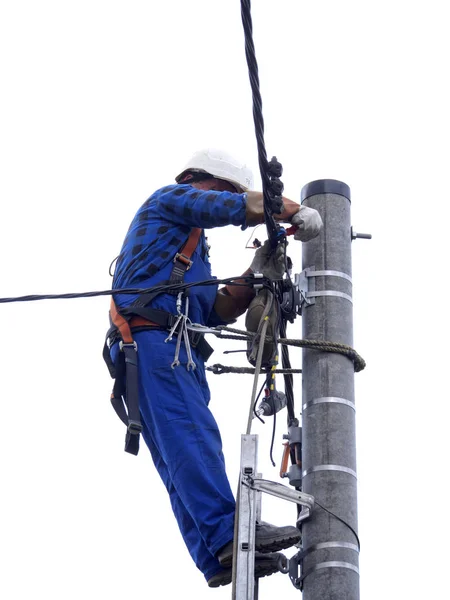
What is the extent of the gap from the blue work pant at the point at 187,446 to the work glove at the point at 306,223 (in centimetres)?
90

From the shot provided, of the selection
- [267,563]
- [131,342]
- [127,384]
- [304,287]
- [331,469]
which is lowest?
[267,563]

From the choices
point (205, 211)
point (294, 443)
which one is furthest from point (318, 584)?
point (205, 211)

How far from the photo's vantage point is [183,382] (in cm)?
700

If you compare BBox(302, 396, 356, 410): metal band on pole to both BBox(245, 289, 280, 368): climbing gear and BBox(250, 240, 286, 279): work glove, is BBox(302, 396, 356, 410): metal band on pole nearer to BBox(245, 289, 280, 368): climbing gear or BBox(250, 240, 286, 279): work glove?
BBox(245, 289, 280, 368): climbing gear

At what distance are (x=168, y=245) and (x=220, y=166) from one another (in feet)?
2.58

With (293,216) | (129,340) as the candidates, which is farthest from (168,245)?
(293,216)

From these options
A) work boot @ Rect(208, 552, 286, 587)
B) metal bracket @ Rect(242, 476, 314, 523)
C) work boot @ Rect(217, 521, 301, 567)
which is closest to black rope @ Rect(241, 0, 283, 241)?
metal bracket @ Rect(242, 476, 314, 523)

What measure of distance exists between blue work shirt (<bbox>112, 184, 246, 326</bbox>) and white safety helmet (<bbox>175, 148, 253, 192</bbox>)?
49 centimetres

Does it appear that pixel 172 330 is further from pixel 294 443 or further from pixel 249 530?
pixel 249 530

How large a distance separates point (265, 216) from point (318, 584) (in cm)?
189

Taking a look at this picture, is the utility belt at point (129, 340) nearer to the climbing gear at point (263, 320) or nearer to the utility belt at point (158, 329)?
the utility belt at point (158, 329)

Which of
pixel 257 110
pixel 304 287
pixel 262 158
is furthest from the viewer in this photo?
pixel 304 287

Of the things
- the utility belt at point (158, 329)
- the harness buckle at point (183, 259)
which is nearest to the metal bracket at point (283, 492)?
the utility belt at point (158, 329)

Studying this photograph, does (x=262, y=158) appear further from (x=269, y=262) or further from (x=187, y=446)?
(x=187, y=446)
